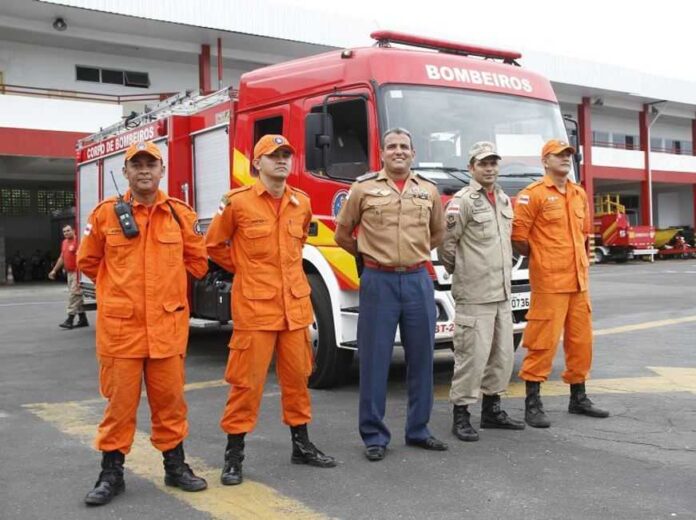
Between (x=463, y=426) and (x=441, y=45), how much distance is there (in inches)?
140

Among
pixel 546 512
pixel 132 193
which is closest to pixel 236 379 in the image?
pixel 132 193

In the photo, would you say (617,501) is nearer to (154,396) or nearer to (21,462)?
(154,396)

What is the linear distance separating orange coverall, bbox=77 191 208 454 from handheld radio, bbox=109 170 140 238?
34mm

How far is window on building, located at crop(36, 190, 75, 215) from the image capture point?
3156 centimetres

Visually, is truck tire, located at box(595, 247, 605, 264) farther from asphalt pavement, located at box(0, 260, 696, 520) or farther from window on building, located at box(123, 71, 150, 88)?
asphalt pavement, located at box(0, 260, 696, 520)

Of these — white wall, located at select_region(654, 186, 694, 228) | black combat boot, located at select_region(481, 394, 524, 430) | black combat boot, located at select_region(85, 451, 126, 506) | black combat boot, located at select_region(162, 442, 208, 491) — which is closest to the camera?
black combat boot, located at select_region(85, 451, 126, 506)

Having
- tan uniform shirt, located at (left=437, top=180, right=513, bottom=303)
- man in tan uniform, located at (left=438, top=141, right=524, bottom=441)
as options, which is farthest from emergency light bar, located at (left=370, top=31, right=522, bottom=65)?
tan uniform shirt, located at (left=437, top=180, right=513, bottom=303)

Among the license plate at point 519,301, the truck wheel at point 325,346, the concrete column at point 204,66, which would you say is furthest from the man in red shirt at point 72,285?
the concrete column at point 204,66

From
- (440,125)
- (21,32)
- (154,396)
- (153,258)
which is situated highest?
(21,32)

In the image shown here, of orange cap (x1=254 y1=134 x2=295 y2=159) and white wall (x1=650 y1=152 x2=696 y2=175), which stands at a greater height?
white wall (x1=650 y1=152 x2=696 y2=175)

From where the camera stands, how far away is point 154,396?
4.10 meters

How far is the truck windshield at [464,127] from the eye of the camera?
237 inches

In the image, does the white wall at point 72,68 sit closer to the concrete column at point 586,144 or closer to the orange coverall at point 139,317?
the concrete column at point 586,144

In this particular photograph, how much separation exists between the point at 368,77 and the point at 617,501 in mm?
3669
